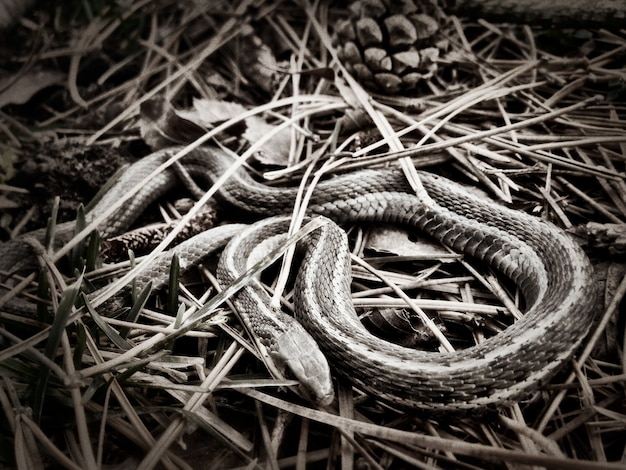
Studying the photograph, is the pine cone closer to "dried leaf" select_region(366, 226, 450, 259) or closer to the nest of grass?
the nest of grass

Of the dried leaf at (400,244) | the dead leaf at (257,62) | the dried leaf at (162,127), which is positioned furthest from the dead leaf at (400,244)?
the dead leaf at (257,62)

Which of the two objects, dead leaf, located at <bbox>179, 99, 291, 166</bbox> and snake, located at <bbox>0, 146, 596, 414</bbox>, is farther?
dead leaf, located at <bbox>179, 99, 291, 166</bbox>

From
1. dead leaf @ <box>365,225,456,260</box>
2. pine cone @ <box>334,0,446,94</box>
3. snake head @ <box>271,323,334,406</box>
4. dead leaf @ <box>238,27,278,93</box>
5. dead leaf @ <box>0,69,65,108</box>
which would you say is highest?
dead leaf @ <box>0,69,65,108</box>

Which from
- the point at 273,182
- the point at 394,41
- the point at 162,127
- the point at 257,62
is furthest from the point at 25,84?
the point at 394,41

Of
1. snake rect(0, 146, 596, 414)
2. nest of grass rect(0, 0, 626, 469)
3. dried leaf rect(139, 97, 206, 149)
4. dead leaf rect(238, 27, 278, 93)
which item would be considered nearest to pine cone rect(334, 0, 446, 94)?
nest of grass rect(0, 0, 626, 469)

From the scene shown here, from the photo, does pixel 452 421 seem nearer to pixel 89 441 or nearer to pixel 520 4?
pixel 89 441

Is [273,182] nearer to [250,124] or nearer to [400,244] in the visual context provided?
[250,124]
